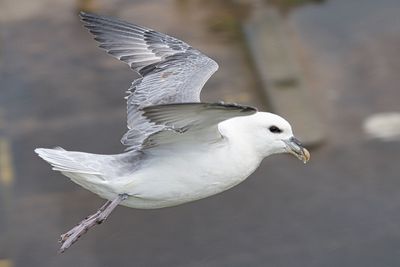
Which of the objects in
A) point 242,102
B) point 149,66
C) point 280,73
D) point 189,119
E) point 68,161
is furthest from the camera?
point 280,73

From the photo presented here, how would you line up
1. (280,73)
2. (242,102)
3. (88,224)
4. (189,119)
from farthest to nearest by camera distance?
(280,73) → (242,102) → (88,224) → (189,119)

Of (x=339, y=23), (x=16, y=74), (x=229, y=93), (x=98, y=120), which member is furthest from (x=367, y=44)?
(x=16, y=74)

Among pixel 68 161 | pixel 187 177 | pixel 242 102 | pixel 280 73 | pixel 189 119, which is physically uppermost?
pixel 189 119

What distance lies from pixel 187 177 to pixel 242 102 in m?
4.90

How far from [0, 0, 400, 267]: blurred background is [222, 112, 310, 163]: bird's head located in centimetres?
292

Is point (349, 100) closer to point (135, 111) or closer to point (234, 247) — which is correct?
point (234, 247)

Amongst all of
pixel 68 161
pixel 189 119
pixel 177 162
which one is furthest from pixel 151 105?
pixel 68 161

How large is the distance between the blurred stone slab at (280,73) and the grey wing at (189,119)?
4305 millimetres

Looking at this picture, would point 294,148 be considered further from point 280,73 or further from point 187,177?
point 280,73

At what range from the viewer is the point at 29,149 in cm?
1061

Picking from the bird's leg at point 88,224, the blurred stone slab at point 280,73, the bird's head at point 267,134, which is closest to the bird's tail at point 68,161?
the bird's leg at point 88,224

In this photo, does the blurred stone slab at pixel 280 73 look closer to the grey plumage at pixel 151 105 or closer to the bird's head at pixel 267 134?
the grey plumage at pixel 151 105

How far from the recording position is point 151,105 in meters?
5.91

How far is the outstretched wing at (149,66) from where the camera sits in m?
6.80
